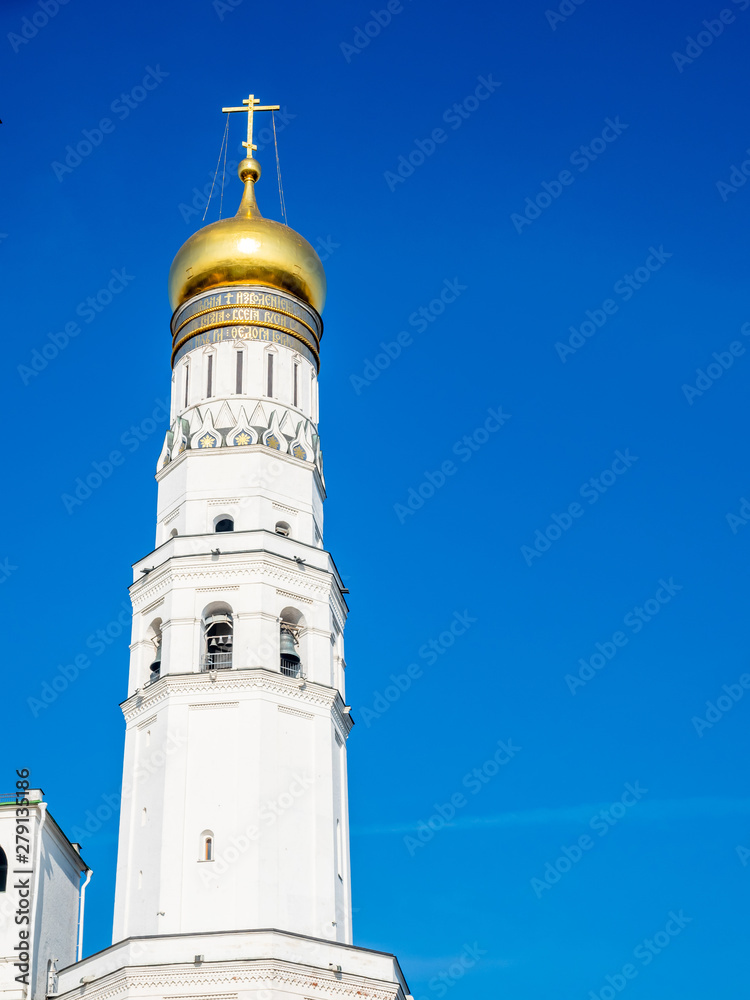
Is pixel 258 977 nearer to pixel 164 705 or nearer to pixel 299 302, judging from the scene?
pixel 164 705

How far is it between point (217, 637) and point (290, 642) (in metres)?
1.51

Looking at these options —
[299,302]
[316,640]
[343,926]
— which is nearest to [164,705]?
[316,640]

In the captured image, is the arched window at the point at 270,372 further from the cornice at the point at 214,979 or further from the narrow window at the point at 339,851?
the cornice at the point at 214,979

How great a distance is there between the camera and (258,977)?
1003 inches

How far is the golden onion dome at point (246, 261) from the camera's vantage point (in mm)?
35031

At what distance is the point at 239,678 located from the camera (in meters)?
29.2

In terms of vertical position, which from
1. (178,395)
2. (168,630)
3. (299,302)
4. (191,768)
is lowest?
(191,768)

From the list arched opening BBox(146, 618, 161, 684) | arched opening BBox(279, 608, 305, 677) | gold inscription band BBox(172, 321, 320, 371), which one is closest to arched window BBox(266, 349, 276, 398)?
gold inscription band BBox(172, 321, 320, 371)

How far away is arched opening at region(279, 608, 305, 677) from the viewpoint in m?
30.4

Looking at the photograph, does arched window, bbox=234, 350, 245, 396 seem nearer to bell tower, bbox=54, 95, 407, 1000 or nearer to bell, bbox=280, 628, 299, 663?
bell tower, bbox=54, 95, 407, 1000

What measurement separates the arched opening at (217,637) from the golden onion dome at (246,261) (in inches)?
337

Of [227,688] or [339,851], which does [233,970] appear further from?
[227,688]

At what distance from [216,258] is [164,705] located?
37.2 ft

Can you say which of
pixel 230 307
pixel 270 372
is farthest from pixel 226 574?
pixel 230 307
